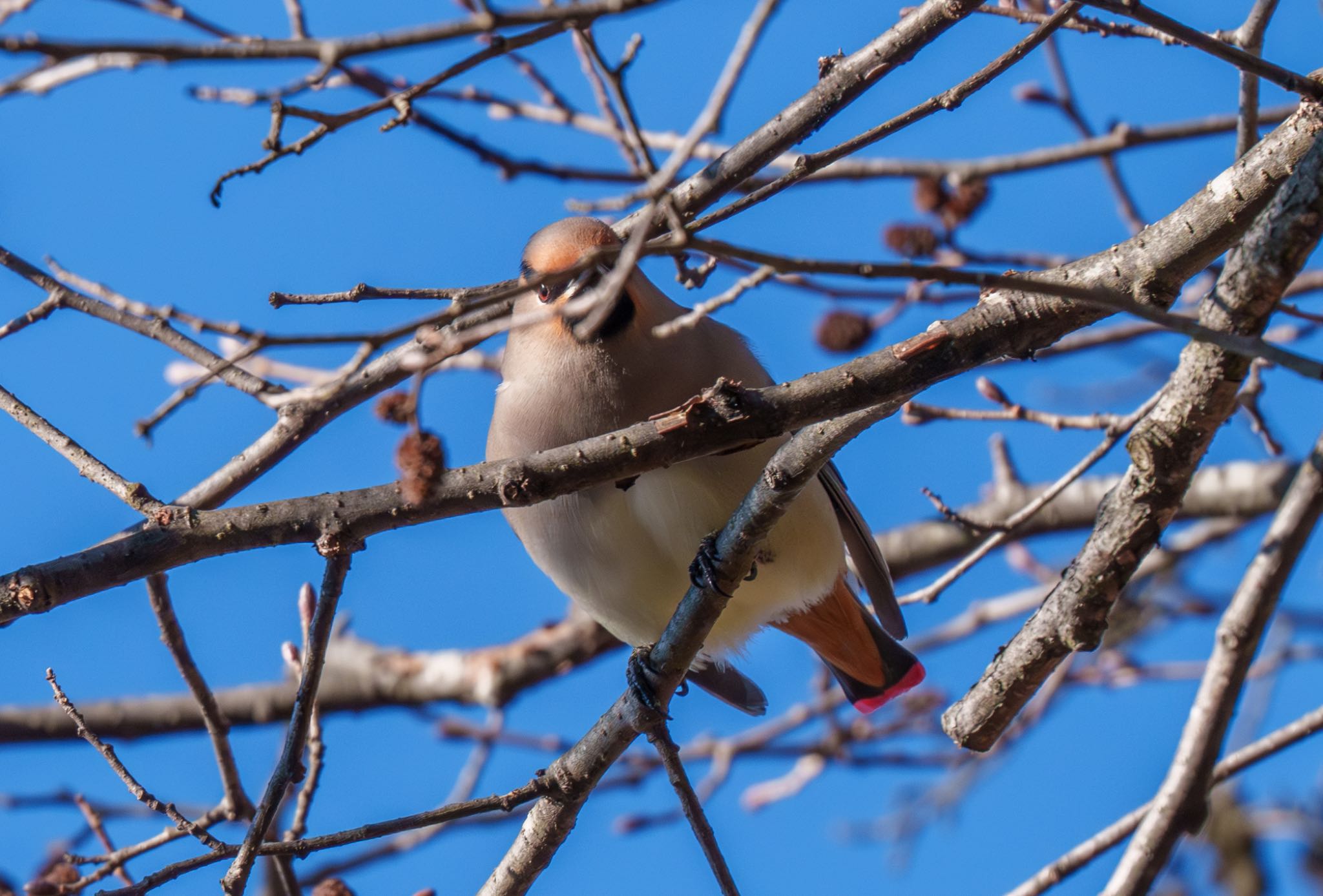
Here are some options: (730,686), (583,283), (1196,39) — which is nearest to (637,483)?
(583,283)

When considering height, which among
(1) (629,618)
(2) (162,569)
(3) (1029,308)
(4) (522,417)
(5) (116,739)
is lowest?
(3) (1029,308)

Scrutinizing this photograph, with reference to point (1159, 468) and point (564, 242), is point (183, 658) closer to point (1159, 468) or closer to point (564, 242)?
→ point (564, 242)

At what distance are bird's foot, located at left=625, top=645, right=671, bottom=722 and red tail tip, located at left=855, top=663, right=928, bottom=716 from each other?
6.37 feet

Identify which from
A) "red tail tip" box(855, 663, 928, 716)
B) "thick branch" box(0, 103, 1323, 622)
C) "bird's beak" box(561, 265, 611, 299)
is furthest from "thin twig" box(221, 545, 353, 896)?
"red tail tip" box(855, 663, 928, 716)

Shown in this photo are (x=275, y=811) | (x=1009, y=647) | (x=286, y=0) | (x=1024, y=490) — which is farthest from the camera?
(x=1024, y=490)

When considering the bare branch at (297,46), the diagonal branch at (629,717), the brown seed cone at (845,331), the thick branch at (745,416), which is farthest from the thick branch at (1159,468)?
the brown seed cone at (845,331)

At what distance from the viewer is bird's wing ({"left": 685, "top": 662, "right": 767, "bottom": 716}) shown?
5445 mm

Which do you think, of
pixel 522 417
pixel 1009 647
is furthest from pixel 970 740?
pixel 522 417

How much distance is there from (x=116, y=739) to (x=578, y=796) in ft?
13.1

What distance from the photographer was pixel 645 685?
11.5 feet

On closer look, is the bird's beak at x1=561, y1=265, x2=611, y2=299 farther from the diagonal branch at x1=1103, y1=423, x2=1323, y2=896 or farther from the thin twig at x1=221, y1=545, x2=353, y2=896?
the diagonal branch at x1=1103, y1=423, x2=1323, y2=896

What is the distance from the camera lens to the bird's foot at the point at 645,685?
3.39m

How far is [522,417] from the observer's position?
169 inches

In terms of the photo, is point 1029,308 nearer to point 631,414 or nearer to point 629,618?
point 631,414
